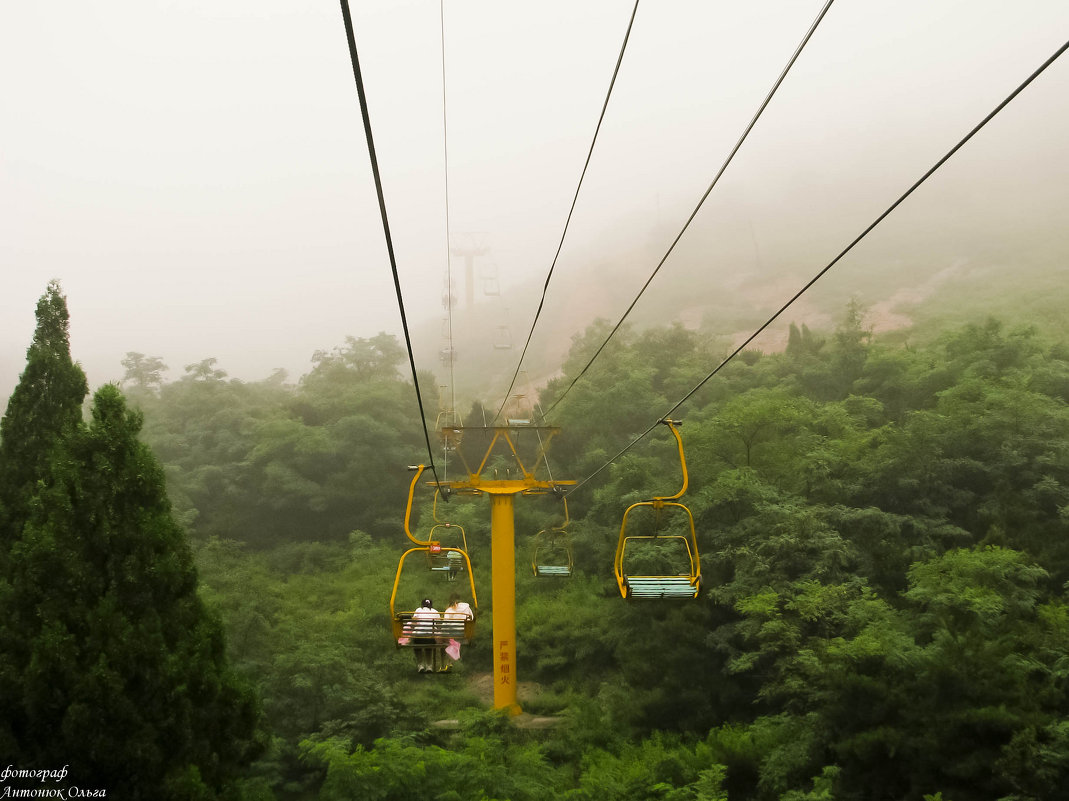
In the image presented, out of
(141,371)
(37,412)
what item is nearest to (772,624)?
(37,412)

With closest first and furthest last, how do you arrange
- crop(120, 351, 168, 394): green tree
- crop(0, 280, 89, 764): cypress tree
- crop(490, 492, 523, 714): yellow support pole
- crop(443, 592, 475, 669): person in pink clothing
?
crop(443, 592, 475, 669): person in pink clothing < crop(0, 280, 89, 764): cypress tree < crop(490, 492, 523, 714): yellow support pole < crop(120, 351, 168, 394): green tree

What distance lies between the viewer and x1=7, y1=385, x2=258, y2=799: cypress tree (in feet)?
20.6

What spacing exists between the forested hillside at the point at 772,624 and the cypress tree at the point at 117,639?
2809 millimetres

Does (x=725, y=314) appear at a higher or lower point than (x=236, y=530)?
higher

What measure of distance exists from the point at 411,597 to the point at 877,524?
13830 millimetres

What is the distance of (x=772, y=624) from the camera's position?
1305 centimetres

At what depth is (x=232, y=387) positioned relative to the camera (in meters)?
42.6

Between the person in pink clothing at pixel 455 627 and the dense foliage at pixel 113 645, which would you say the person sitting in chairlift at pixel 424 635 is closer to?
the person in pink clothing at pixel 455 627

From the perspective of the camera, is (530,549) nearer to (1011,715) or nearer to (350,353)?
(1011,715)

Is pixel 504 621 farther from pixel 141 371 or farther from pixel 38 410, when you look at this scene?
pixel 141 371

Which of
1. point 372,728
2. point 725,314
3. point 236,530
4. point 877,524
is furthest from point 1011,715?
point 725,314

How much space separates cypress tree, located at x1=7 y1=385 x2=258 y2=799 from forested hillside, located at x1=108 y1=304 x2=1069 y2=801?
2809 millimetres

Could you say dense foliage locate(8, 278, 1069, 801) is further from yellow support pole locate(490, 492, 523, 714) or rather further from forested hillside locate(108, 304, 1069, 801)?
yellow support pole locate(490, 492, 523, 714)

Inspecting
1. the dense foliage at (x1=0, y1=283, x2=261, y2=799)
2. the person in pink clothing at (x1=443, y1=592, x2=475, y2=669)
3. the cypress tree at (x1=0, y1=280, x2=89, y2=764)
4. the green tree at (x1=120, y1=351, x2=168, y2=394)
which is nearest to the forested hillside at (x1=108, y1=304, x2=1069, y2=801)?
the dense foliage at (x1=0, y1=283, x2=261, y2=799)
